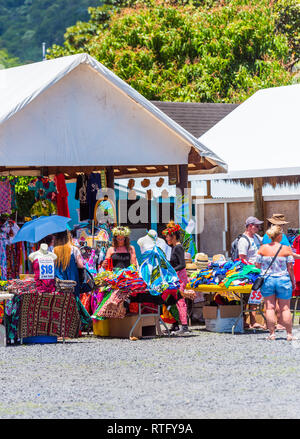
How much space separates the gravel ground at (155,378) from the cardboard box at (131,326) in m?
0.28

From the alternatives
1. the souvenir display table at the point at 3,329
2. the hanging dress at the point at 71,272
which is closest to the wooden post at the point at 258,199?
the hanging dress at the point at 71,272

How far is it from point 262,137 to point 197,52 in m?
19.1

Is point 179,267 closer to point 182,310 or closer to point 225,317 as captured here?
point 182,310

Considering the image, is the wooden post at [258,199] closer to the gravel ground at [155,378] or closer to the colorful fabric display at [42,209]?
the colorful fabric display at [42,209]

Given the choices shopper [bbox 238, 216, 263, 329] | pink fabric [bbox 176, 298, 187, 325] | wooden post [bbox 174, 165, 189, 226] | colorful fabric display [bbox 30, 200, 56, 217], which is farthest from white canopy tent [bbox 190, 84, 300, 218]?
pink fabric [bbox 176, 298, 187, 325]

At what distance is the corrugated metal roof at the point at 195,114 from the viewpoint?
97.0 ft

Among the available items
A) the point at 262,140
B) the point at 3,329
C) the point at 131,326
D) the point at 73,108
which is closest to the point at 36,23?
the point at 262,140

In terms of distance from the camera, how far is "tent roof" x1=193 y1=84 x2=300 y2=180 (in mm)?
18375

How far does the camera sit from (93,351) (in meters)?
12.8

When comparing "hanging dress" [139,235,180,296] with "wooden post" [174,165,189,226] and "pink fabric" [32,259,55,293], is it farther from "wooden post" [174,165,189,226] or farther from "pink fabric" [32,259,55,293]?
"wooden post" [174,165,189,226]

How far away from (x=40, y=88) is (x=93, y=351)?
4.62 metres

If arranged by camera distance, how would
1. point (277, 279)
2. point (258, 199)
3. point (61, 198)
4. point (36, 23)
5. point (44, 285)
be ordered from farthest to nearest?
1. point (36, 23)
2. point (258, 199)
3. point (61, 198)
4. point (44, 285)
5. point (277, 279)

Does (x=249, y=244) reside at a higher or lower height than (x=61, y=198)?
lower

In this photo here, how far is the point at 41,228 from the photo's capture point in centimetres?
Result: 1432
